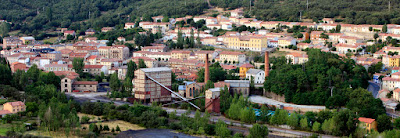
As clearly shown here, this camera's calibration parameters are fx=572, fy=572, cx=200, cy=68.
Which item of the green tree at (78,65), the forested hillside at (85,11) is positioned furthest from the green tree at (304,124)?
the forested hillside at (85,11)

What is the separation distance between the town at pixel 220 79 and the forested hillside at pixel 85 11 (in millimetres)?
3981

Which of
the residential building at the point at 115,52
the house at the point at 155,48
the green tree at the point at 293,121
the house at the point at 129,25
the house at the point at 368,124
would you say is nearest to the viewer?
the house at the point at 368,124

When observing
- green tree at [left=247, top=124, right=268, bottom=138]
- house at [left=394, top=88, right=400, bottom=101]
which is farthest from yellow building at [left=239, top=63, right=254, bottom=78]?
green tree at [left=247, top=124, right=268, bottom=138]

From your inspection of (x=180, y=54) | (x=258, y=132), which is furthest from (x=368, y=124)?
(x=180, y=54)

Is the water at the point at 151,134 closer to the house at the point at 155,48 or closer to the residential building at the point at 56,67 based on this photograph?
the residential building at the point at 56,67

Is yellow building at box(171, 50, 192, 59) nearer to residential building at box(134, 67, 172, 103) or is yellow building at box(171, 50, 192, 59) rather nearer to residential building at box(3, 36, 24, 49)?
residential building at box(134, 67, 172, 103)

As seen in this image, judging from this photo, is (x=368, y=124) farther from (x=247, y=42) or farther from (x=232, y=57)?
(x=247, y=42)

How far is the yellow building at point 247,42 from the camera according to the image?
3328cm

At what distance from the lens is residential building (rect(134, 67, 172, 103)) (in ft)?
78.1

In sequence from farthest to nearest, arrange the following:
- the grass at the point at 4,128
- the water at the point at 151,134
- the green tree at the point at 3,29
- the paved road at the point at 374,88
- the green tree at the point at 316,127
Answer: the green tree at the point at 3,29, the paved road at the point at 374,88, the green tree at the point at 316,127, the water at the point at 151,134, the grass at the point at 4,128

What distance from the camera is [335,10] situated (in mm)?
39438

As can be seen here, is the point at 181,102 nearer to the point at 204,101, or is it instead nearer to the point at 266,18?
the point at 204,101

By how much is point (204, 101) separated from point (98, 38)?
17.4m

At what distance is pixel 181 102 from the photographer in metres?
23.8
